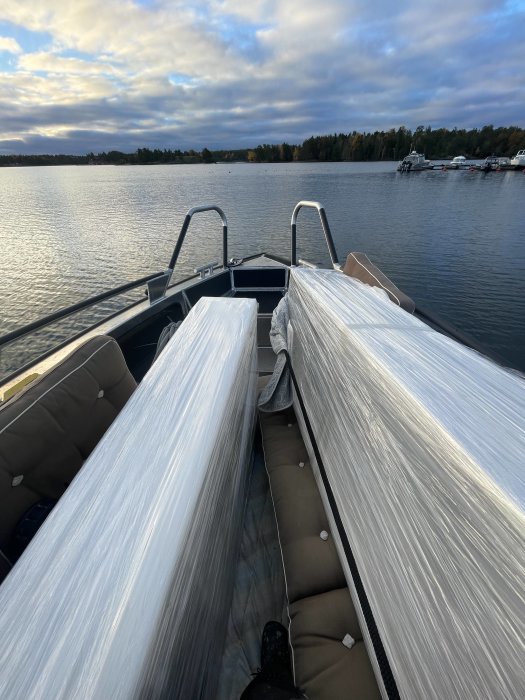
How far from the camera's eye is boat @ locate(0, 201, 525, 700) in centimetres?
70

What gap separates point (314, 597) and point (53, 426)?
1.28 metres

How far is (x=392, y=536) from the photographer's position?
1.00 metres

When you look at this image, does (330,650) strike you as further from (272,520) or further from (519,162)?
(519,162)

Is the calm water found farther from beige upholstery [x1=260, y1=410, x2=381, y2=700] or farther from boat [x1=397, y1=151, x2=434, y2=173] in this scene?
boat [x1=397, y1=151, x2=434, y2=173]

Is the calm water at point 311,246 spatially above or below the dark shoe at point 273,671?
below

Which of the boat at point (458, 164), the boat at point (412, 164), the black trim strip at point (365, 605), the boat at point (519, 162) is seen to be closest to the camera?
the black trim strip at point (365, 605)

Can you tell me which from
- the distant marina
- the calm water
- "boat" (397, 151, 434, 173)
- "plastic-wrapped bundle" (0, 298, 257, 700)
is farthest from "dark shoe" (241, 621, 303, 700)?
"boat" (397, 151, 434, 173)

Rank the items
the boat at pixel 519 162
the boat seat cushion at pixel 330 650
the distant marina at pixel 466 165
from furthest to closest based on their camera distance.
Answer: the distant marina at pixel 466 165
the boat at pixel 519 162
the boat seat cushion at pixel 330 650

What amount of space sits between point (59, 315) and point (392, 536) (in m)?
2.08

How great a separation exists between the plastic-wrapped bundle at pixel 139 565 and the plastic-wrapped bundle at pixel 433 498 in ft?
1.69

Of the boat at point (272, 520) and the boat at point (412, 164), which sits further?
the boat at point (412, 164)

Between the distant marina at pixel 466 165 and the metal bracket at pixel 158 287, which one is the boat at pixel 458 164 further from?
the metal bracket at pixel 158 287

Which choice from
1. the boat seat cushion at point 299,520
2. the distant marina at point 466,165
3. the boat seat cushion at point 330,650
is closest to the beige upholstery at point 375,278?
the boat seat cushion at point 299,520

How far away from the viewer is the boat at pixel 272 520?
0.70 metres
